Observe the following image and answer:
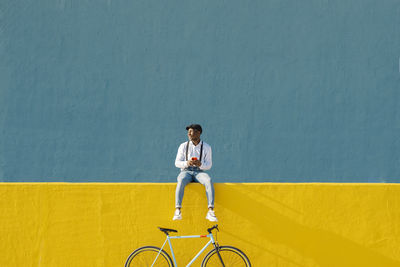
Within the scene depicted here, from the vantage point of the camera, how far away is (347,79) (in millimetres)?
8672

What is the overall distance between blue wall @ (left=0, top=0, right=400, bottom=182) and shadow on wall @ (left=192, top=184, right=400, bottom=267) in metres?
2.59

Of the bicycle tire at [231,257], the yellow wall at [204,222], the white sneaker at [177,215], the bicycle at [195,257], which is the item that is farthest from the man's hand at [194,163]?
the bicycle tire at [231,257]

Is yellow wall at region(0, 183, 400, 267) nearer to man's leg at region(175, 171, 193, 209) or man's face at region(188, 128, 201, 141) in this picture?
man's leg at region(175, 171, 193, 209)

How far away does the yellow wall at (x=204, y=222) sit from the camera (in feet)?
19.4

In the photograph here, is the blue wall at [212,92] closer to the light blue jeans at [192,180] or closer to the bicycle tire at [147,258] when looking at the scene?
the light blue jeans at [192,180]

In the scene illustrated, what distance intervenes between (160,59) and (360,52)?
12.5 feet

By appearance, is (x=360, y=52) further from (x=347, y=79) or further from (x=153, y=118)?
(x=153, y=118)

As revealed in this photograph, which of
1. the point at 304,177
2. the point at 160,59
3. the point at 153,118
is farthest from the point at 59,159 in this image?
the point at 304,177

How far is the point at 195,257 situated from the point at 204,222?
0.50m

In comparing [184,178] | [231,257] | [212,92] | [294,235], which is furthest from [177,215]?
[212,92]

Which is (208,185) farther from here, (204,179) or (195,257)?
(195,257)

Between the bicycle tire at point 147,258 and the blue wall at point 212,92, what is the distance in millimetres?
3023

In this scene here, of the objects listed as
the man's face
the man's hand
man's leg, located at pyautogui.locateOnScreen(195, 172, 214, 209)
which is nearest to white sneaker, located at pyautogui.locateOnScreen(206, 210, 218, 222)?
man's leg, located at pyautogui.locateOnScreen(195, 172, 214, 209)

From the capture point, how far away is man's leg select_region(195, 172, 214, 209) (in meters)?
5.65
